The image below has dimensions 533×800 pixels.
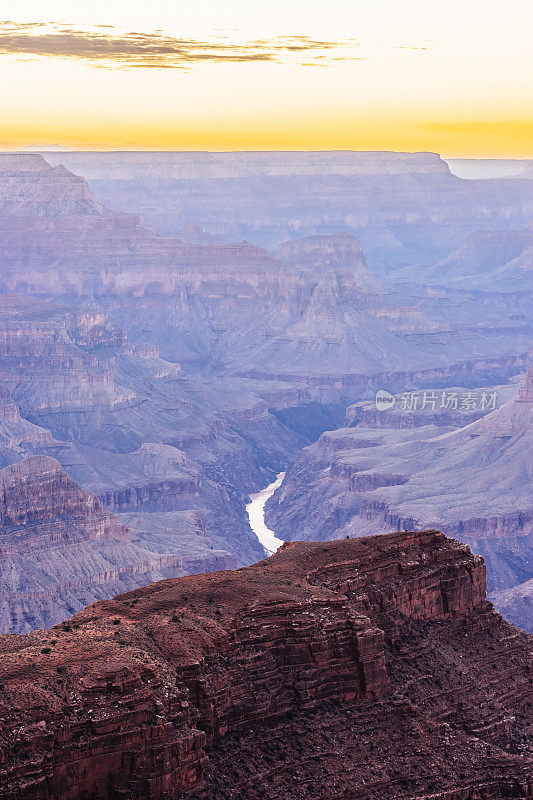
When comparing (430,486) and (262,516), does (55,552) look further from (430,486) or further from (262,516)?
(262,516)

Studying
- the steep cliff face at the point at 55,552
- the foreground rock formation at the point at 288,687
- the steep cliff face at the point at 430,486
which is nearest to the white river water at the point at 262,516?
the steep cliff face at the point at 430,486

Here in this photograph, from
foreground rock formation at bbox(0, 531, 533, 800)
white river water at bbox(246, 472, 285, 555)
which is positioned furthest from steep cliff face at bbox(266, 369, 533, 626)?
foreground rock formation at bbox(0, 531, 533, 800)

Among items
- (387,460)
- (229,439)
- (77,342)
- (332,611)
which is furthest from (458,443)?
(332,611)

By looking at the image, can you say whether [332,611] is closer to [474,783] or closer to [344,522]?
[474,783]

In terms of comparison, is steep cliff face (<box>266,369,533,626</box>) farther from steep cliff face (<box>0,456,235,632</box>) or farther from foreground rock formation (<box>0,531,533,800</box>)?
foreground rock formation (<box>0,531,533,800</box>)

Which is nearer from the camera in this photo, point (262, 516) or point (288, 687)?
point (288, 687)

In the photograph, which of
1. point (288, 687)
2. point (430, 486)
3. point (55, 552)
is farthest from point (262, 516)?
point (288, 687)

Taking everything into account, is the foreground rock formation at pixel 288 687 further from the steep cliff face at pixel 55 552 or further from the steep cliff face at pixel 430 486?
the steep cliff face at pixel 430 486
